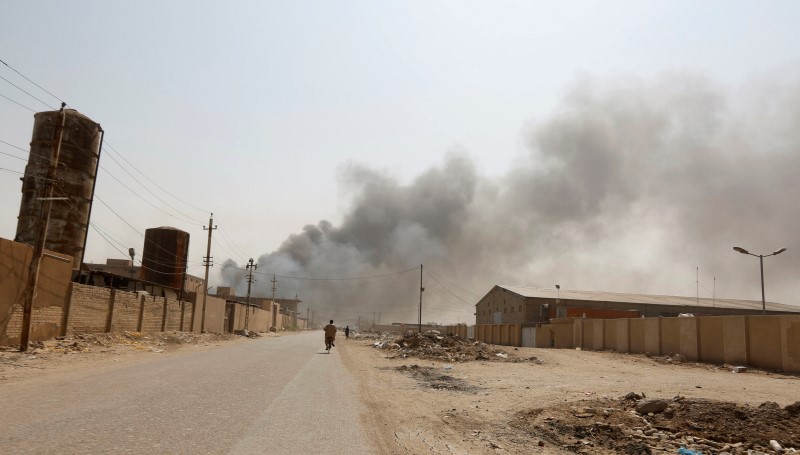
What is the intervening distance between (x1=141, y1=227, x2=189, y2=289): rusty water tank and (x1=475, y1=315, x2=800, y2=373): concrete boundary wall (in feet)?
106

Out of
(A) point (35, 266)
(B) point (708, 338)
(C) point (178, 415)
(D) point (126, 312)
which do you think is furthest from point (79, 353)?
(B) point (708, 338)

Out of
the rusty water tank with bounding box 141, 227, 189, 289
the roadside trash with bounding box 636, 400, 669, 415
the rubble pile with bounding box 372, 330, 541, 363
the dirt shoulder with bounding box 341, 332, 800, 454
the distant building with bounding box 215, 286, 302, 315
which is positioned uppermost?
Result: the rusty water tank with bounding box 141, 227, 189, 289

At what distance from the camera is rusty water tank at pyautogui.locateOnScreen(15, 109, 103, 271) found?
2703 centimetres

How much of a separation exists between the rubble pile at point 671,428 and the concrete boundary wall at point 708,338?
13.0 metres

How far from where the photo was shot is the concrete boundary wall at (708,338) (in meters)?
18.5

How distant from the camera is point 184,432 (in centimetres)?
618

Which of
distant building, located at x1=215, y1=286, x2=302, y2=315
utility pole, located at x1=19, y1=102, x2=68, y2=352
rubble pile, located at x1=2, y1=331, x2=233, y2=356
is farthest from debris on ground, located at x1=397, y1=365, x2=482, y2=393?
distant building, located at x1=215, y1=286, x2=302, y2=315

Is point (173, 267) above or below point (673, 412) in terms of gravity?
above

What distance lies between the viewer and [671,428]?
7.50 m

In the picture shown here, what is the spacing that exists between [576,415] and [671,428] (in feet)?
5.22

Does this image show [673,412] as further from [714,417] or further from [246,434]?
[246,434]

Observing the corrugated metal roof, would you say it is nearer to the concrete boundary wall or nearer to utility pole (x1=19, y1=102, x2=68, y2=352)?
the concrete boundary wall

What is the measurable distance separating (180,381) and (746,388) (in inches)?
531

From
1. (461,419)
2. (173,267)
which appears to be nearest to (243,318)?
(173,267)
